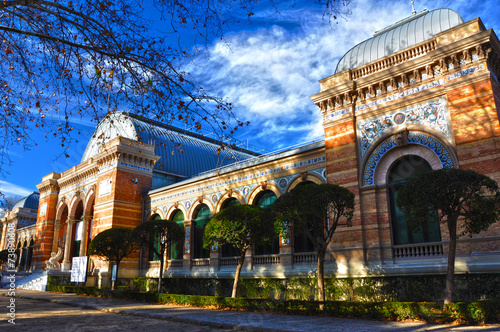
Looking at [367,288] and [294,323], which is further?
[367,288]

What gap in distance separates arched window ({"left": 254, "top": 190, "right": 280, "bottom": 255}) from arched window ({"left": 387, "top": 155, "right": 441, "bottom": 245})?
271 inches

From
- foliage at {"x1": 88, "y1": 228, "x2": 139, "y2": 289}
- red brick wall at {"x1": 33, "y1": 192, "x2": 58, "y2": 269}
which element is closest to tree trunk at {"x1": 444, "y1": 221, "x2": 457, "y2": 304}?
foliage at {"x1": 88, "y1": 228, "x2": 139, "y2": 289}

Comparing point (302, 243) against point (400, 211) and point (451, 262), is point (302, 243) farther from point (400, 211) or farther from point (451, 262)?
point (451, 262)

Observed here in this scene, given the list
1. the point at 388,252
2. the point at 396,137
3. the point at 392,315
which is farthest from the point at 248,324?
the point at 396,137

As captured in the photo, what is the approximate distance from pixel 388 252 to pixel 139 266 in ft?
64.3


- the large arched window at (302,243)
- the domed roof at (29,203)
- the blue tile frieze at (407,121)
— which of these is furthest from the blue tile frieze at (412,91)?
the domed roof at (29,203)

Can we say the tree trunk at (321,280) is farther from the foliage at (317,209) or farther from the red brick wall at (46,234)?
the red brick wall at (46,234)

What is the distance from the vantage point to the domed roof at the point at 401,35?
55.9ft

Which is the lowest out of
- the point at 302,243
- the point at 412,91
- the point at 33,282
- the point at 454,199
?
the point at 33,282

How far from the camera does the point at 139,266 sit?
93.9ft

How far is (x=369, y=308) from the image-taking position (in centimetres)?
1217

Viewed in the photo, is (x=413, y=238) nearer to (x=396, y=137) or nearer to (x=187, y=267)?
(x=396, y=137)

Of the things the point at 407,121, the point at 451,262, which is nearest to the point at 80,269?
the point at 407,121

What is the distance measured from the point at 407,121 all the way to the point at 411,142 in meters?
0.98
